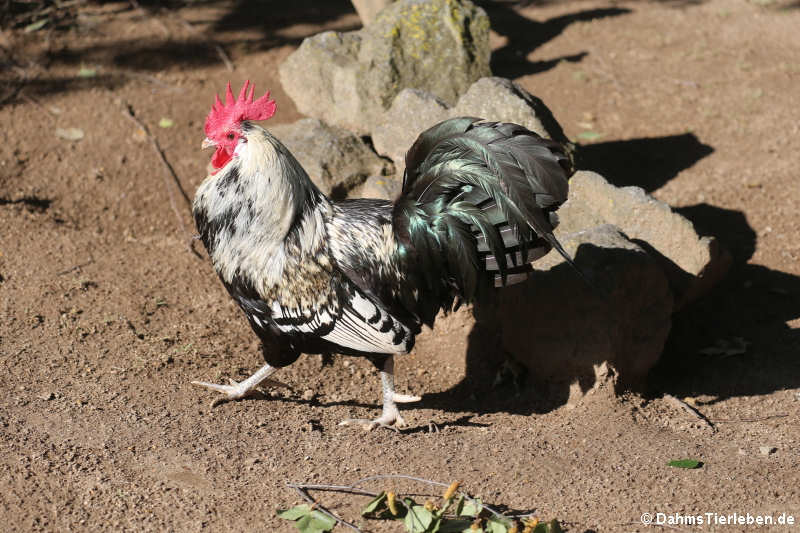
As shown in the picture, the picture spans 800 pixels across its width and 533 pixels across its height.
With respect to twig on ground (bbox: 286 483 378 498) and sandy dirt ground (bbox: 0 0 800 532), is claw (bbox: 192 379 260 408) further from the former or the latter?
twig on ground (bbox: 286 483 378 498)

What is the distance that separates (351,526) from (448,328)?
2358 mm

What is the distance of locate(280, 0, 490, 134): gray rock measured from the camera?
816 centimetres

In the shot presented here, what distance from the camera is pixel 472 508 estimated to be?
3.99 metres

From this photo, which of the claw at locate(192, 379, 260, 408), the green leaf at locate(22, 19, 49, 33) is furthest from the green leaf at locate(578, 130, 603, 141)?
the green leaf at locate(22, 19, 49, 33)

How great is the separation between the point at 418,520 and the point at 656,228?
3251 mm

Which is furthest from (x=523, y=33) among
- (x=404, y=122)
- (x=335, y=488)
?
(x=335, y=488)

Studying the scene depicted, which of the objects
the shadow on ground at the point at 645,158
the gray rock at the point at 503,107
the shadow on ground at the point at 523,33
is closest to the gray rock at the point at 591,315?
the gray rock at the point at 503,107

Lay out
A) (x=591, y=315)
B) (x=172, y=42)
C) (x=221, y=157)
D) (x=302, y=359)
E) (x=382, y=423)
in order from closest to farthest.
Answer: (x=221, y=157) < (x=382, y=423) < (x=591, y=315) < (x=302, y=359) < (x=172, y=42)

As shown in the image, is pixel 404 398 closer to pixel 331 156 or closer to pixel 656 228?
pixel 656 228

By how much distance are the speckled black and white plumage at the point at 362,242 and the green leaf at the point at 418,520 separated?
1.15 meters

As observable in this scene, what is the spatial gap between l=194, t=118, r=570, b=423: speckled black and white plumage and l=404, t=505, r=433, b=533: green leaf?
1154mm

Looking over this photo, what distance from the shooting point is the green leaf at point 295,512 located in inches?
157

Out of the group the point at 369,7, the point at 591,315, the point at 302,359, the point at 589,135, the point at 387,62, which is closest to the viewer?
the point at 591,315

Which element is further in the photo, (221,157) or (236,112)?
(221,157)
